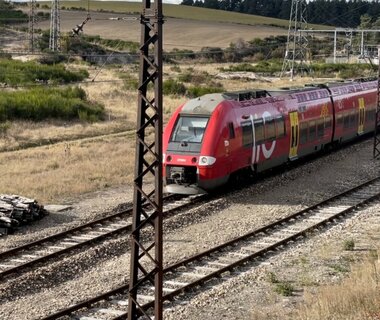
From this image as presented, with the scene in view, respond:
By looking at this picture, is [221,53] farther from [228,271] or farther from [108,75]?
[228,271]

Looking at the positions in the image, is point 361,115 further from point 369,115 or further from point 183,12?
point 183,12

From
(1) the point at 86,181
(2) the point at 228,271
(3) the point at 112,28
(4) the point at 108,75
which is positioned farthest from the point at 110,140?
(3) the point at 112,28

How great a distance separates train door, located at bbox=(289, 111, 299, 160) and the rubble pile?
10678 millimetres

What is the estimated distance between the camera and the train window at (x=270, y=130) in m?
25.4

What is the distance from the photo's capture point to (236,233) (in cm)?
1917

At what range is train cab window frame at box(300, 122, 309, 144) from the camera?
28.7m

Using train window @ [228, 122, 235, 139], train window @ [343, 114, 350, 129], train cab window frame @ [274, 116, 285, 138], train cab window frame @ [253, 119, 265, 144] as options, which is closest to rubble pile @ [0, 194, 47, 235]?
train window @ [228, 122, 235, 139]

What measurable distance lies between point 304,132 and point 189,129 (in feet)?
25.4

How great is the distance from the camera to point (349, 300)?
489 inches

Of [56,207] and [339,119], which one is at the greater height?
[339,119]

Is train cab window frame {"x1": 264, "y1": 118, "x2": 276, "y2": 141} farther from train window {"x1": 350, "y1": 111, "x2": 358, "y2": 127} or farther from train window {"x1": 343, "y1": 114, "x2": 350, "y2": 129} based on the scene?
train window {"x1": 350, "y1": 111, "x2": 358, "y2": 127}

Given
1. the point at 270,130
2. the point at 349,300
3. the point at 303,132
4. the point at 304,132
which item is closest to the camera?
the point at 349,300

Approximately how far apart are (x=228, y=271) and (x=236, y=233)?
3.33 meters

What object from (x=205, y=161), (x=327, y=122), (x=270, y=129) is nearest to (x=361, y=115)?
(x=327, y=122)
